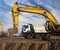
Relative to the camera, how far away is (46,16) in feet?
47.4

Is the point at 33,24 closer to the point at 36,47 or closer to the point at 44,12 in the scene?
the point at 44,12

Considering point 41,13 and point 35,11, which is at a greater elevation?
point 35,11

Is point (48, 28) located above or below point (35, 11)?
below

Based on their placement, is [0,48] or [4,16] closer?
[0,48]

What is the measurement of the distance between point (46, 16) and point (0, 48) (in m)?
7.70

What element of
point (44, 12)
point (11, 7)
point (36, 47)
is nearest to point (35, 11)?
point (44, 12)

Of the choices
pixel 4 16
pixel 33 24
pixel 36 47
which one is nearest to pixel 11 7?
pixel 4 16

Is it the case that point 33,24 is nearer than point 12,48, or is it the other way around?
point 12,48

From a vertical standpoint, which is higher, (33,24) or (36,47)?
(33,24)

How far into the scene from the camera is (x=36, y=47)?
7.35 meters

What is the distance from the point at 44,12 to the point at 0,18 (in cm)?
264

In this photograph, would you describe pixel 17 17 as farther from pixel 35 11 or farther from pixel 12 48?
pixel 12 48

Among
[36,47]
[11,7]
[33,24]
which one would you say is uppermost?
[11,7]

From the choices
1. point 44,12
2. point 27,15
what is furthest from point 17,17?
point 44,12
